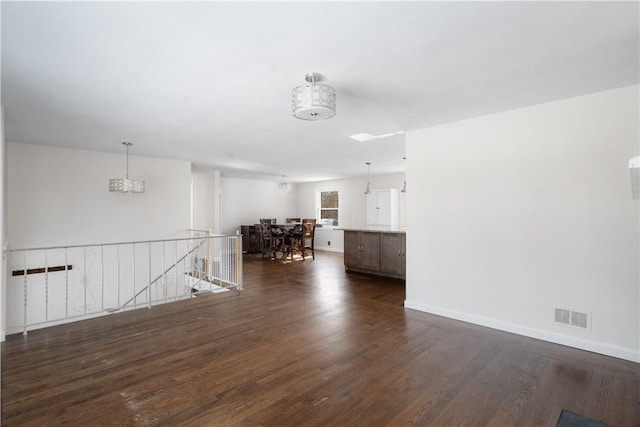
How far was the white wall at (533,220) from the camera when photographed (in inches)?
105

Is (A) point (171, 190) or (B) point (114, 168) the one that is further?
(A) point (171, 190)

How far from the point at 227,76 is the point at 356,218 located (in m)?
7.37

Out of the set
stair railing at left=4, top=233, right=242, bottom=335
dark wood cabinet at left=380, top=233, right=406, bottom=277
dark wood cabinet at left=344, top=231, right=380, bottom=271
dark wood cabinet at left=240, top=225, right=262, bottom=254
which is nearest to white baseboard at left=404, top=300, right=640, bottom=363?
dark wood cabinet at left=380, top=233, right=406, bottom=277

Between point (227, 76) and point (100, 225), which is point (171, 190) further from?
point (227, 76)

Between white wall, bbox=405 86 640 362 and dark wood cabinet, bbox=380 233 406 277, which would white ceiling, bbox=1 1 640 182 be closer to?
white wall, bbox=405 86 640 362

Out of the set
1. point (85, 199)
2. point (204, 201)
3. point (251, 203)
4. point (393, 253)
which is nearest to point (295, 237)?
point (251, 203)

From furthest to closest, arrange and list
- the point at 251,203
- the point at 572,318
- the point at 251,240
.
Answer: the point at 251,203 < the point at 251,240 < the point at 572,318

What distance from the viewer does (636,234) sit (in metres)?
2.61

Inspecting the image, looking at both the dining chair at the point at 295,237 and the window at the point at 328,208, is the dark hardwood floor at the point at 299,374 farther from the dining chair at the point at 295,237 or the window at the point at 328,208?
the window at the point at 328,208

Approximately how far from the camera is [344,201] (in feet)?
32.0

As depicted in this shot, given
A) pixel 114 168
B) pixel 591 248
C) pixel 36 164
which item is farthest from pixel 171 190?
pixel 591 248

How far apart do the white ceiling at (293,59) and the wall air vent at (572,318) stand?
1.98m

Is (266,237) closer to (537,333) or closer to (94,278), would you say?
(94,278)

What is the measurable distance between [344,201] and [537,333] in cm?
698
